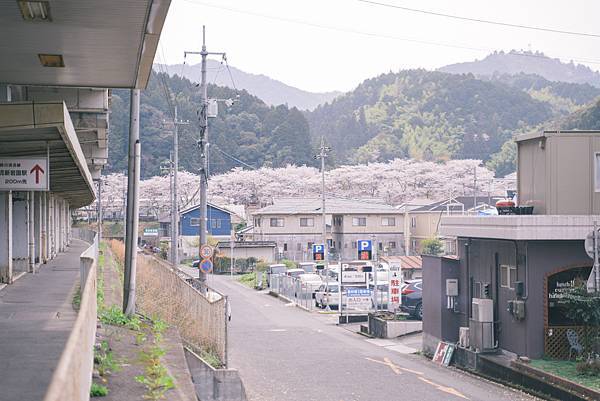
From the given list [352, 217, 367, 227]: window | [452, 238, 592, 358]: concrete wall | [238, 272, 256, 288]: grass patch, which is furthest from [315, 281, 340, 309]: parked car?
[352, 217, 367, 227]: window

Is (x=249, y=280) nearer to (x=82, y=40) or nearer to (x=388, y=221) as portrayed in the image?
(x=388, y=221)

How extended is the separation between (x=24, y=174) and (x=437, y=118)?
118 meters

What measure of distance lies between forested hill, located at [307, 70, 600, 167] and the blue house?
4373cm

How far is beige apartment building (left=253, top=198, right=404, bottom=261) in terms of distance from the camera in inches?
2741

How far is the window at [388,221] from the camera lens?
70062mm

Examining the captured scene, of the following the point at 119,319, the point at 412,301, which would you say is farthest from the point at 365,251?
the point at 119,319

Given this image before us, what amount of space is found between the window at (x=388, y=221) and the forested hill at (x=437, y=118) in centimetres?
4911

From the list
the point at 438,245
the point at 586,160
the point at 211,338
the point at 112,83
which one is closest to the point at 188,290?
the point at 211,338

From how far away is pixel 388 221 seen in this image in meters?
70.2

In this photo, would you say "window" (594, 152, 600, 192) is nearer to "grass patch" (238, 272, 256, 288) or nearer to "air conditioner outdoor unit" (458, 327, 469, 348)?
"air conditioner outdoor unit" (458, 327, 469, 348)

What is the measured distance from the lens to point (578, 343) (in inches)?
666

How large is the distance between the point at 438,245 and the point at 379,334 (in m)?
37.6

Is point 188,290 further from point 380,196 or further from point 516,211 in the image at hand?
point 380,196

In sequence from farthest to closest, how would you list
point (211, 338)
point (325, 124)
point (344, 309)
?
1. point (325, 124)
2. point (344, 309)
3. point (211, 338)
